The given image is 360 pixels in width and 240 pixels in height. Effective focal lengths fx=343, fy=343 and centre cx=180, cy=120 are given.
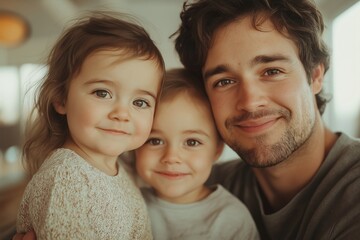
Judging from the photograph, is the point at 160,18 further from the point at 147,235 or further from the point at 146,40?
the point at 147,235

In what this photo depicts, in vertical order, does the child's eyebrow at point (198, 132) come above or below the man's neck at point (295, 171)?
above

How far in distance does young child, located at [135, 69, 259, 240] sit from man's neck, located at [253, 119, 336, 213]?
0.19m

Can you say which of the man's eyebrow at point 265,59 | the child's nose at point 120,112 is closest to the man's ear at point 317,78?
the man's eyebrow at point 265,59

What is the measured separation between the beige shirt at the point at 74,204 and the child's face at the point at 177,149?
0.19 meters

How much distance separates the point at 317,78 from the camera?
133 cm

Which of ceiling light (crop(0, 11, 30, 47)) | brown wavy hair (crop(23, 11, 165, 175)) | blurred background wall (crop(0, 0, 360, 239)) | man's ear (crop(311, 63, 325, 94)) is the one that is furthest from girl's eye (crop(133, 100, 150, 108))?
ceiling light (crop(0, 11, 30, 47))

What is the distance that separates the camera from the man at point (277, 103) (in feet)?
3.62

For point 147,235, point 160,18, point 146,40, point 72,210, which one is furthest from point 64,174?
point 160,18

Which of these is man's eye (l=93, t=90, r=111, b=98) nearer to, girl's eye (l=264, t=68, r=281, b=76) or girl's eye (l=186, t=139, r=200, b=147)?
girl's eye (l=186, t=139, r=200, b=147)

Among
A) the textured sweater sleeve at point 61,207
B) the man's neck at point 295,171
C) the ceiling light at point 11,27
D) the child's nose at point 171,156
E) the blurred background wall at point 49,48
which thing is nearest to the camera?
the textured sweater sleeve at point 61,207

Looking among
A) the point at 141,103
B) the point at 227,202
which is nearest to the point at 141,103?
the point at 141,103

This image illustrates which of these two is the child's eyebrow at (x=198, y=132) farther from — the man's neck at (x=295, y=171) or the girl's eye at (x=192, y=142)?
the man's neck at (x=295, y=171)

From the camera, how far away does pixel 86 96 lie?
3.01ft

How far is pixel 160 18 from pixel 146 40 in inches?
116
